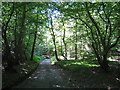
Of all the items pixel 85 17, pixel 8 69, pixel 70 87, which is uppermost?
pixel 85 17

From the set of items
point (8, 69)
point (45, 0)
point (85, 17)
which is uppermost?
point (45, 0)

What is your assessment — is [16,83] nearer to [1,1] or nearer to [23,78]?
[23,78]

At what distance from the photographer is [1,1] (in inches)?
248

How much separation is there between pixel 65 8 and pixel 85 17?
233 centimetres

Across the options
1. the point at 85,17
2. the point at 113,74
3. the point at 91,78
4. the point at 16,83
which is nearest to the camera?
the point at 16,83

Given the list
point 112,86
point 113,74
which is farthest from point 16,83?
point 113,74

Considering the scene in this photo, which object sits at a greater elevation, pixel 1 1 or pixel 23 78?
pixel 1 1

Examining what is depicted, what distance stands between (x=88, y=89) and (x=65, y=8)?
5458 millimetres

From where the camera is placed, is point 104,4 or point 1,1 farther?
point 104,4

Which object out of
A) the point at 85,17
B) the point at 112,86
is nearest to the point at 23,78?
the point at 112,86

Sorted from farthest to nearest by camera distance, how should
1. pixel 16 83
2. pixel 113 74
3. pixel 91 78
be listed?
1. pixel 113 74
2. pixel 91 78
3. pixel 16 83

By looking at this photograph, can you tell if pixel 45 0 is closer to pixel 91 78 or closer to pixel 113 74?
pixel 91 78

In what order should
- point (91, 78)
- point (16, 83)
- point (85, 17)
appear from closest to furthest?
1. point (16, 83)
2. point (91, 78)
3. point (85, 17)

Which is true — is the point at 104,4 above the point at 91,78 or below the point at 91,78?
above
